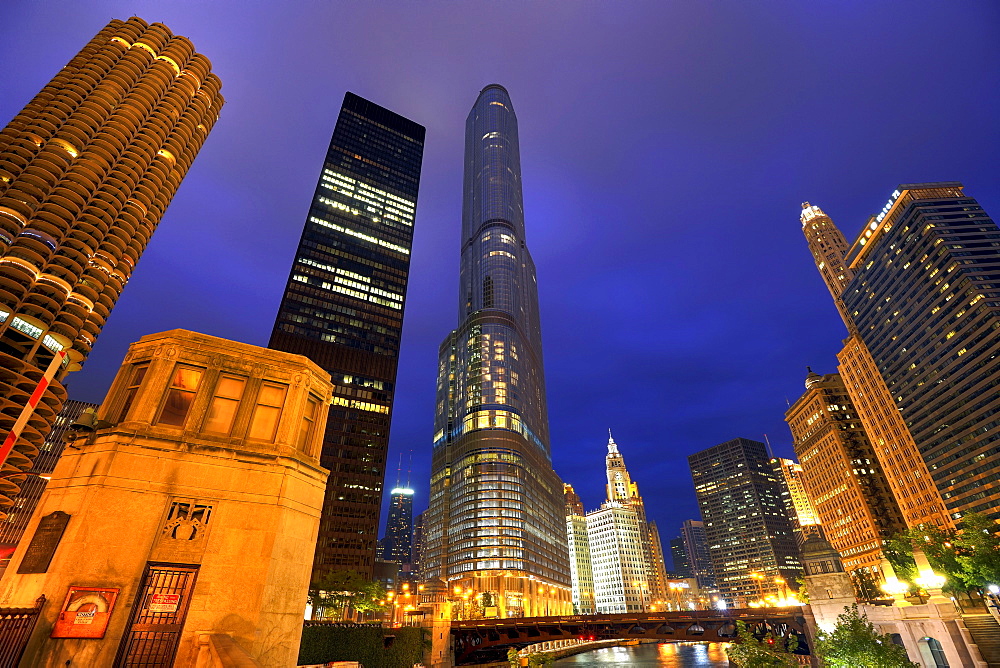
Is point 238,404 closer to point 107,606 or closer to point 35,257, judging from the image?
point 107,606

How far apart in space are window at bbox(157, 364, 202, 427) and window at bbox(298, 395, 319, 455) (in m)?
3.59

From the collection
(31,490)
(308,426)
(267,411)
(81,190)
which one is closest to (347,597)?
(308,426)

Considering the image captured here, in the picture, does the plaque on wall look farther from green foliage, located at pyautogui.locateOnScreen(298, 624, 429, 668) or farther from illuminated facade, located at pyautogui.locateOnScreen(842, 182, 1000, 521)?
illuminated facade, located at pyautogui.locateOnScreen(842, 182, 1000, 521)

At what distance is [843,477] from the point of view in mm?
163500

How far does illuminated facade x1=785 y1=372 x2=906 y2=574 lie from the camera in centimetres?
14975

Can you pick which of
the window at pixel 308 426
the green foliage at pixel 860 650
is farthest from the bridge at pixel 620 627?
the window at pixel 308 426

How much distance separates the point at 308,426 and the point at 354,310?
135850 mm

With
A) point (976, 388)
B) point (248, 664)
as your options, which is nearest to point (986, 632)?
point (248, 664)

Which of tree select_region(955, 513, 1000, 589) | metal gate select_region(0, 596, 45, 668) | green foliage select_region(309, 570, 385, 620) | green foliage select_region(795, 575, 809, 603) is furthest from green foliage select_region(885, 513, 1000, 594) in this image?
green foliage select_region(309, 570, 385, 620)

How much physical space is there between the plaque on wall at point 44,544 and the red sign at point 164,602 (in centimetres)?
274

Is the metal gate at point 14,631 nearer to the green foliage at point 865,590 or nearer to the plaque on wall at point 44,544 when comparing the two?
the plaque on wall at point 44,544

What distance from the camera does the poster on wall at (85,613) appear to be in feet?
37.0

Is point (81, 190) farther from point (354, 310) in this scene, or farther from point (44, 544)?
point (44, 544)

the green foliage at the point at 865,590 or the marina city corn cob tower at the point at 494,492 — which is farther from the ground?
the marina city corn cob tower at the point at 494,492
